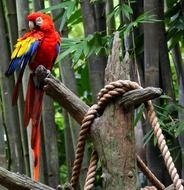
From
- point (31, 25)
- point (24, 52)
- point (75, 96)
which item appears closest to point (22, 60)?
point (24, 52)

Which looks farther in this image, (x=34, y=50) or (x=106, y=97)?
(x=34, y=50)

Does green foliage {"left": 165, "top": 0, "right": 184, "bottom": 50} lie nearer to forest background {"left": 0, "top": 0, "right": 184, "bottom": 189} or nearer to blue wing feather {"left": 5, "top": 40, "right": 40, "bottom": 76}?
forest background {"left": 0, "top": 0, "right": 184, "bottom": 189}

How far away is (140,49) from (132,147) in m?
1.05

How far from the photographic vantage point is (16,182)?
116 centimetres

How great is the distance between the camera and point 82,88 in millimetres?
3086

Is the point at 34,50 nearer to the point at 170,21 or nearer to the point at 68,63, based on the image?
the point at 68,63

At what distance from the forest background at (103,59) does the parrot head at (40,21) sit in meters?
0.03

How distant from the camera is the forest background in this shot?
2.07 meters

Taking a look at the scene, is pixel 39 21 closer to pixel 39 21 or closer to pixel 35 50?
pixel 39 21

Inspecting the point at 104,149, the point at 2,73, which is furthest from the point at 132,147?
the point at 2,73

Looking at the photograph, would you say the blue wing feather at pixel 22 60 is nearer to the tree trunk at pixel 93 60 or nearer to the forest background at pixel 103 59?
Answer: the forest background at pixel 103 59

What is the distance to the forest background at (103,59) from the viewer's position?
207 centimetres

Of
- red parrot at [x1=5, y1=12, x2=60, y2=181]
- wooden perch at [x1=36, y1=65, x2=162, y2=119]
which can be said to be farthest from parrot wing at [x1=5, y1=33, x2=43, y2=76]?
wooden perch at [x1=36, y1=65, x2=162, y2=119]

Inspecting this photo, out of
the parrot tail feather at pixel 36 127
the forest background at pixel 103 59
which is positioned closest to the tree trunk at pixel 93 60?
the forest background at pixel 103 59
